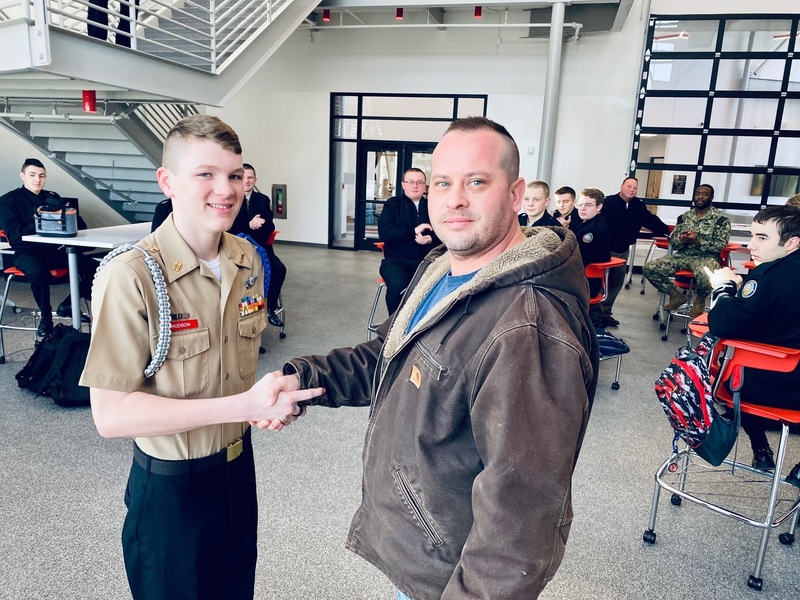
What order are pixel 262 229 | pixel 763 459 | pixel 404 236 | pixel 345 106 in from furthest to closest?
pixel 345 106 < pixel 262 229 < pixel 404 236 < pixel 763 459

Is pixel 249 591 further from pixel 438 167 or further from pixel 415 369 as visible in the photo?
pixel 438 167

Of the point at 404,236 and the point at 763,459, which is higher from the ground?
the point at 404,236

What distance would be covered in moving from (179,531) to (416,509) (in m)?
0.60

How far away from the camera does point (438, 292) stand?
129 cm

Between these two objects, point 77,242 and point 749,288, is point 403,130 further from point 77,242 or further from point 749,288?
point 749,288

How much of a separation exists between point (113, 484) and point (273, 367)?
1706 mm

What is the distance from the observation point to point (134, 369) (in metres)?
1.17

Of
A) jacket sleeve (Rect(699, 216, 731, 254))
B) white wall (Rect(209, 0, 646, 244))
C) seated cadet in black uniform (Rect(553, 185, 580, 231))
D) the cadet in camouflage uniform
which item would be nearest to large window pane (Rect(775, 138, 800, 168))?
white wall (Rect(209, 0, 646, 244))

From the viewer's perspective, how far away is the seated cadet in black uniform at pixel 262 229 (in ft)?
15.8

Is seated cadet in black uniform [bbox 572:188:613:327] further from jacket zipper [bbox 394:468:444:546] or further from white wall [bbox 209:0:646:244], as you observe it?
white wall [bbox 209:0:646:244]

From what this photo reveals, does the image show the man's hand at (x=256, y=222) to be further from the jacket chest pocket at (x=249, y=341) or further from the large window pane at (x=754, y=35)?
the large window pane at (x=754, y=35)

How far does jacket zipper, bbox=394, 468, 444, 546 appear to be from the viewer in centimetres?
109

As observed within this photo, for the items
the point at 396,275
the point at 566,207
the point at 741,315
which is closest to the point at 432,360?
the point at 741,315

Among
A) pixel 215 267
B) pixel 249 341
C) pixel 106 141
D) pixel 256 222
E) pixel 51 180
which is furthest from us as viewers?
pixel 51 180
